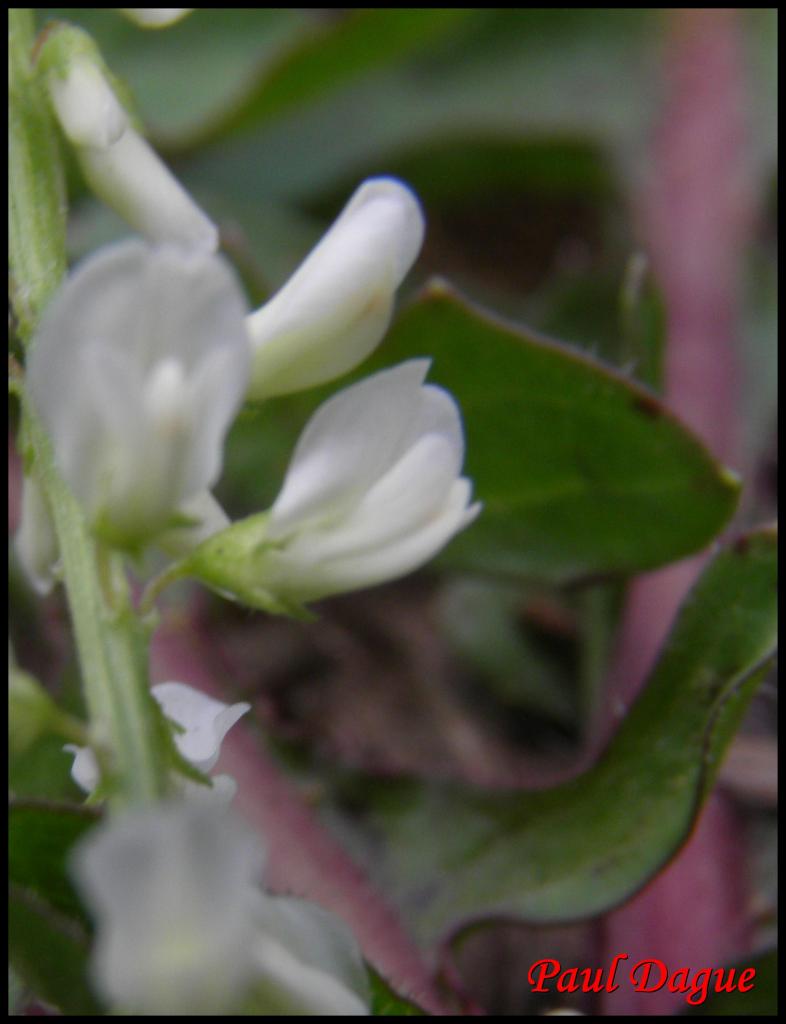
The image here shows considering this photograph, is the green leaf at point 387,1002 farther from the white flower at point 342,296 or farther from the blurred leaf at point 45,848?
the white flower at point 342,296

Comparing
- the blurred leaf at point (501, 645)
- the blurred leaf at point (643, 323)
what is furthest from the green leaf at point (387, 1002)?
the blurred leaf at point (501, 645)

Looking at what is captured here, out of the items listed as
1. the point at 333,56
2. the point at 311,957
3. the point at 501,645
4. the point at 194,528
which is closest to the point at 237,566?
the point at 194,528

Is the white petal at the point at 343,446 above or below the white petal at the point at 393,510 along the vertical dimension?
above

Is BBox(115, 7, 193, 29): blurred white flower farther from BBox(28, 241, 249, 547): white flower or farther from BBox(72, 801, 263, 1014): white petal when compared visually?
BBox(72, 801, 263, 1014): white petal

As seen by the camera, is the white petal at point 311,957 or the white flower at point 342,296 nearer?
the white petal at point 311,957

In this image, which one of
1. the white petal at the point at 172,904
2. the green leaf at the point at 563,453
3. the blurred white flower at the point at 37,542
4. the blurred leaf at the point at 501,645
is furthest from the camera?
the blurred leaf at the point at 501,645

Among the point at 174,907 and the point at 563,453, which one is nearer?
the point at 174,907

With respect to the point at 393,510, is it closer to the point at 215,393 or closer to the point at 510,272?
the point at 215,393
